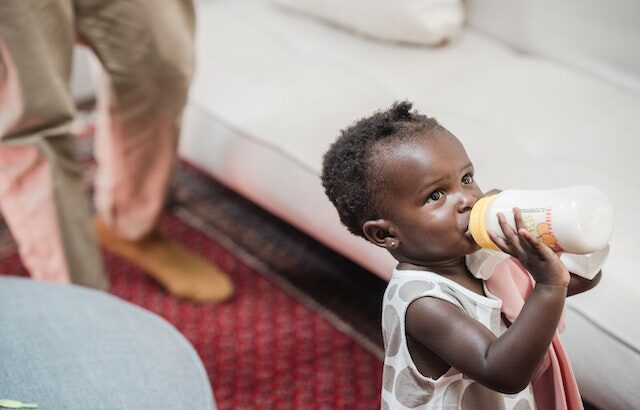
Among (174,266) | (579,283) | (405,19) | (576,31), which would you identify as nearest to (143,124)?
(174,266)

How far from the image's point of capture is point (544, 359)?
2.86 feet

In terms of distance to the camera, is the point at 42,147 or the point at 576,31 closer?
the point at 42,147

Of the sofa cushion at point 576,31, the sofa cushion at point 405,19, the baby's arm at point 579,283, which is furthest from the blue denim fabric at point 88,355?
the sofa cushion at point 576,31

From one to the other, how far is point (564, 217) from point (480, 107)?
0.78m

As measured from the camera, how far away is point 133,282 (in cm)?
180

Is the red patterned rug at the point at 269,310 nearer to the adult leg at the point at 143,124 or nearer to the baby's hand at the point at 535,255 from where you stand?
the adult leg at the point at 143,124

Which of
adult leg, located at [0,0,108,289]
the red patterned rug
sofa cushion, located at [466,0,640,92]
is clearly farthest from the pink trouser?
sofa cushion, located at [466,0,640,92]

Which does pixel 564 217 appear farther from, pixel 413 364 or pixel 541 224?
pixel 413 364

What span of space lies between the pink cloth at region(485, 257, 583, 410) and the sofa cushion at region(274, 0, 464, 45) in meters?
→ 0.88

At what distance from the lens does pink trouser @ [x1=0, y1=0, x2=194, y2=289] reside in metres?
1.33

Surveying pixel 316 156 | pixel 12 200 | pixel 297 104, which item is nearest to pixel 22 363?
pixel 12 200

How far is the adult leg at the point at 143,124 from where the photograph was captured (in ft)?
4.75

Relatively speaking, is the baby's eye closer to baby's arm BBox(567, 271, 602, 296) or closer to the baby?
the baby

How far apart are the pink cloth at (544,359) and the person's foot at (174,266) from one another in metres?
0.91
